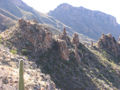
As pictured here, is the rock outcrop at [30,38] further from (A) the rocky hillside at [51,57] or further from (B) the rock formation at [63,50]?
(B) the rock formation at [63,50]

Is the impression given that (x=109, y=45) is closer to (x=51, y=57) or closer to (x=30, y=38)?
(x=51, y=57)

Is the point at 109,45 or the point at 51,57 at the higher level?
the point at 109,45

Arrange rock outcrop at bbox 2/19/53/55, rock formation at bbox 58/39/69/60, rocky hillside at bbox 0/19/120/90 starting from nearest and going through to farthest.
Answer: rocky hillside at bbox 0/19/120/90, rock outcrop at bbox 2/19/53/55, rock formation at bbox 58/39/69/60

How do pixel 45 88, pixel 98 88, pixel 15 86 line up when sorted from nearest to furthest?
pixel 15 86, pixel 45 88, pixel 98 88

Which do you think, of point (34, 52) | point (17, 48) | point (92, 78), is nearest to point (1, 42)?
point (17, 48)

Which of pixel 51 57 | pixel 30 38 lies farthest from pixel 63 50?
pixel 30 38

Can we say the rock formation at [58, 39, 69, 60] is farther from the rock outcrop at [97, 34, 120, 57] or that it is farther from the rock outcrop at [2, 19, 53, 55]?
the rock outcrop at [97, 34, 120, 57]

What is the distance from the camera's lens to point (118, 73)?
42000 millimetres

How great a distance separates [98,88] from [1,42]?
1901 centimetres

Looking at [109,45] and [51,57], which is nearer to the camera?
[51,57]

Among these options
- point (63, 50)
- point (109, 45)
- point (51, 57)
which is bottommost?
point (51, 57)

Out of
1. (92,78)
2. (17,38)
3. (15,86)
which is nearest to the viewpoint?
(15,86)

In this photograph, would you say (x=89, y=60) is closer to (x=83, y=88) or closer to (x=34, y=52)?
(x=83, y=88)

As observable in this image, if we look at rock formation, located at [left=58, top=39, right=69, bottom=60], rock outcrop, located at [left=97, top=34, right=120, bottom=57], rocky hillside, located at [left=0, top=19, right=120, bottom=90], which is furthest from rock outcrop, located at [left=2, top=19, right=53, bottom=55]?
rock outcrop, located at [left=97, top=34, right=120, bottom=57]
